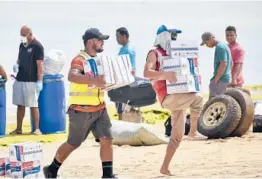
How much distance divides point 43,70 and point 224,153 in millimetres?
4241

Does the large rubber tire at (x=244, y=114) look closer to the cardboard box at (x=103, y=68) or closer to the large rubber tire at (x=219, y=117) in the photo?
the large rubber tire at (x=219, y=117)

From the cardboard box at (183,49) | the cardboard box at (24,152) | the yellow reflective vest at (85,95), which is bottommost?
the cardboard box at (24,152)

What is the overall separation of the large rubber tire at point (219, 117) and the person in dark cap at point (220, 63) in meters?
0.23

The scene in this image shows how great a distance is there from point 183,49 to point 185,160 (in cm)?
195

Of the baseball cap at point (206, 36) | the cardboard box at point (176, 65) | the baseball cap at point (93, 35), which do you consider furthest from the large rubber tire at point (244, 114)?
the baseball cap at point (93, 35)

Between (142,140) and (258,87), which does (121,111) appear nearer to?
(142,140)

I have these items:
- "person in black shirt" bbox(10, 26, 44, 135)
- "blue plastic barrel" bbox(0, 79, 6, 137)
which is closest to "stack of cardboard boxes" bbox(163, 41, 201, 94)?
"person in black shirt" bbox(10, 26, 44, 135)

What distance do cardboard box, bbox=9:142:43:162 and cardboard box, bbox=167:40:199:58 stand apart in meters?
1.83

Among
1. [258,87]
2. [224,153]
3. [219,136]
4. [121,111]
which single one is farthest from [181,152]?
[258,87]

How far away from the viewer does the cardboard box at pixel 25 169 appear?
8617 mm

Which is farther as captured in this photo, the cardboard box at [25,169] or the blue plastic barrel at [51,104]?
the blue plastic barrel at [51,104]

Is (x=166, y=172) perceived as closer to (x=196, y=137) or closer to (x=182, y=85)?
(x=182, y=85)

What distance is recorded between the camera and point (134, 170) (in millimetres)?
9852

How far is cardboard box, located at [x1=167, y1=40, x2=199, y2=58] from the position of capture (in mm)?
9172
